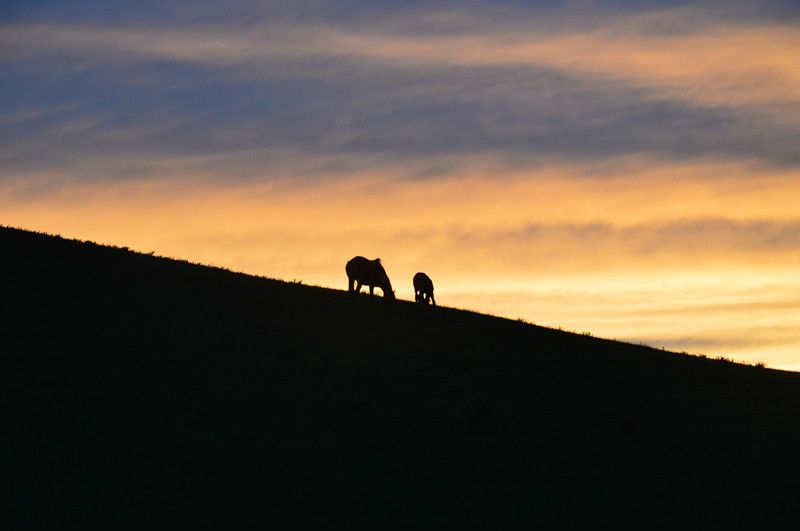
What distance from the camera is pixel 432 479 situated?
2289 cm

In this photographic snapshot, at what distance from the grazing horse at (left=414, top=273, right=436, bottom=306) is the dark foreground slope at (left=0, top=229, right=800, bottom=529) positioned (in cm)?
672

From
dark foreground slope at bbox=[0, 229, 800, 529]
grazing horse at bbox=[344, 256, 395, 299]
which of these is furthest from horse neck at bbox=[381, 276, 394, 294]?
→ dark foreground slope at bbox=[0, 229, 800, 529]

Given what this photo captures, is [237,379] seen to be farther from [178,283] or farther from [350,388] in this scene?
[178,283]

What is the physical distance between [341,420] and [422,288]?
23544mm

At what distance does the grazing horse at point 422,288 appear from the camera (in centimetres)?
4984

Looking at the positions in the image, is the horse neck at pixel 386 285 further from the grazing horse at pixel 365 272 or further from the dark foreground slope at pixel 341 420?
the dark foreground slope at pixel 341 420

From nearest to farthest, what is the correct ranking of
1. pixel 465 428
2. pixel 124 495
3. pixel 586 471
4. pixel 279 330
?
pixel 124 495 < pixel 586 471 < pixel 465 428 < pixel 279 330

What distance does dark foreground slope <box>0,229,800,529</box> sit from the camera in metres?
20.8

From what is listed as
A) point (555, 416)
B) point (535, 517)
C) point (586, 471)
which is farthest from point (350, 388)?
point (535, 517)

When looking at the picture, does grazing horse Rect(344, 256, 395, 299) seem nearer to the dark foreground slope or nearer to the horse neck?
the horse neck

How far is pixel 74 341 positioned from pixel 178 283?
11.1 metres

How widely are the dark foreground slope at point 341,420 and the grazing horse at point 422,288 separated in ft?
22.0

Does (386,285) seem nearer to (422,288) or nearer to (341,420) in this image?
(422,288)

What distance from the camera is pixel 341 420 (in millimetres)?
26703
